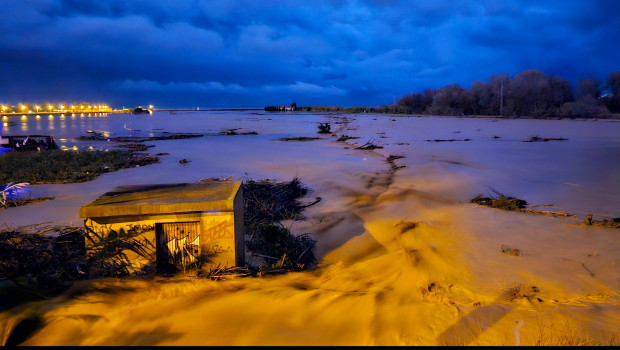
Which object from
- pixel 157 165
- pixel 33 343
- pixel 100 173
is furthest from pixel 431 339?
Answer: pixel 157 165

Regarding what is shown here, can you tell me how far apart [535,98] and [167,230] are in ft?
205

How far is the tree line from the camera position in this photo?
153 feet

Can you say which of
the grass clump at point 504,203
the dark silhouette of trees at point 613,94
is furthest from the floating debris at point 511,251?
the dark silhouette of trees at point 613,94

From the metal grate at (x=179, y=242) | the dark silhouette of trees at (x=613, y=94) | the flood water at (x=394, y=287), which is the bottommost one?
the flood water at (x=394, y=287)

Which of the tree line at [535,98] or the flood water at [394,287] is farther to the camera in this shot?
the tree line at [535,98]

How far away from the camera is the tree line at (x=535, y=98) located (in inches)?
1831

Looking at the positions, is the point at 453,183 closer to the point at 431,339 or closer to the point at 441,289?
the point at 441,289

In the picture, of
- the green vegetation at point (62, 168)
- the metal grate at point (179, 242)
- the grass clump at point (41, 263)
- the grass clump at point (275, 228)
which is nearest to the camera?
the grass clump at point (41, 263)

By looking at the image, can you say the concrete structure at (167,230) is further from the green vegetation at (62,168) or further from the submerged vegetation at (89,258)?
the green vegetation at (62,168)

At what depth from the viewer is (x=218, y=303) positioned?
12.3 feet

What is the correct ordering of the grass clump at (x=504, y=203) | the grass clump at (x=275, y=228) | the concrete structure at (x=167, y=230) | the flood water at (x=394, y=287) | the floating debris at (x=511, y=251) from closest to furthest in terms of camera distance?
the flood water at (x=394, y=287)
the concrete structure at (x=167, y=230)
the grass clump at (x=275, y=228)
the floating debris at (x=511, y=251)
the grass clump at (x=504, y=203)

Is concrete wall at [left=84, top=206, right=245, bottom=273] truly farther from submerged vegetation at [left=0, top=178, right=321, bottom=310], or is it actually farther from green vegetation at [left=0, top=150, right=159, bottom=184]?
green vegetation at [left=0, top=150, right=159, bottom=184]

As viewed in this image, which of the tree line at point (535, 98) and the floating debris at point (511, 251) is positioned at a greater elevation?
the tree line at point (535, 98)

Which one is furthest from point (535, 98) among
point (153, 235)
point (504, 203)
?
point (153, 235)
